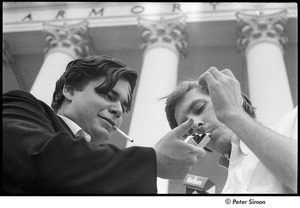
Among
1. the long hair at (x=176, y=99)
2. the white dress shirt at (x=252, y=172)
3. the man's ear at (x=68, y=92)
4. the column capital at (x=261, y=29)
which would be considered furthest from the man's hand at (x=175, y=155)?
the column capital at (x=261, y=29)

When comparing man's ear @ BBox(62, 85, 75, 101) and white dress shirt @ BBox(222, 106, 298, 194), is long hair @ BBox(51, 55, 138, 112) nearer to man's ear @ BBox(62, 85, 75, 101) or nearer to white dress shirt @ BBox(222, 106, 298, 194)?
man's ear @ BBox(62, 85, 75, 101)

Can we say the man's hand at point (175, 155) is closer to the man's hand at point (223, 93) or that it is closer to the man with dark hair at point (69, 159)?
the man with dark hair at point (69, 159)

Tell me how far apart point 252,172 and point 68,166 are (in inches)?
43.8

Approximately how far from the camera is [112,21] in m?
12.9

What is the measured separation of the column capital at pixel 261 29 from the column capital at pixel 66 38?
4409 millimetres

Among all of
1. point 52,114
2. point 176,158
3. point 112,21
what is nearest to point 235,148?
point 176,158

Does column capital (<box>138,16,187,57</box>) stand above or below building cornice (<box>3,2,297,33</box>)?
below

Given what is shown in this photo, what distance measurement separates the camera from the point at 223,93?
2498mm

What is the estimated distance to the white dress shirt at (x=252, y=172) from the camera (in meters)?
2.33

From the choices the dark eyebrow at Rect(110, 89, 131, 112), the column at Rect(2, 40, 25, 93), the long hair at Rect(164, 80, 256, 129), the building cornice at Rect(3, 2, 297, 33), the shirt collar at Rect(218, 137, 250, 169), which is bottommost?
the shirt collar at Rect(218, 137, 250, 169)

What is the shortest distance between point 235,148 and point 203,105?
1.63 feet

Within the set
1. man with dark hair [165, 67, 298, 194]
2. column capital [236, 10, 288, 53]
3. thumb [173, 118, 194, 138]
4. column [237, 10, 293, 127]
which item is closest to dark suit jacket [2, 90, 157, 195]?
thumb [173, 118, 194, 138]

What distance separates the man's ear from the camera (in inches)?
115

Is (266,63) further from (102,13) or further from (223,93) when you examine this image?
(223,93)
